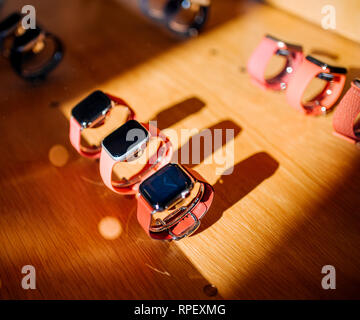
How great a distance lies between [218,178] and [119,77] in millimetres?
897

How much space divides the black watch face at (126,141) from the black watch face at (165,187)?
0.16 m

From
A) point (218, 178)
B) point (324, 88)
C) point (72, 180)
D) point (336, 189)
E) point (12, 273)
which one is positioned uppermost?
point (324, 88)

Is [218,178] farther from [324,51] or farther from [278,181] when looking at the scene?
[324,51]

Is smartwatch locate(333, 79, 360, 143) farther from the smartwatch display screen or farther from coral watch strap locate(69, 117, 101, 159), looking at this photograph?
the smartwatch display screen

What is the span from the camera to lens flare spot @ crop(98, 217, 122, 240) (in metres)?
1.36

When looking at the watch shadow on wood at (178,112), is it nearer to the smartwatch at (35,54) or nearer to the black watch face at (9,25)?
the smartwatch at (35,54)

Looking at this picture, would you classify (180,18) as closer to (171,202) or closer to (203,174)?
(203,174)

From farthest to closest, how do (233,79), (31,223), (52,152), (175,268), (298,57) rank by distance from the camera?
(233,79)
(298,57)
(52,152)
(31,223)
(175,268)

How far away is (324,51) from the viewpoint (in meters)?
1.96

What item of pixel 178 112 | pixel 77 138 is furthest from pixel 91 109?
pixel 178 112

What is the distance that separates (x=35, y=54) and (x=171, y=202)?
1524 millimetres

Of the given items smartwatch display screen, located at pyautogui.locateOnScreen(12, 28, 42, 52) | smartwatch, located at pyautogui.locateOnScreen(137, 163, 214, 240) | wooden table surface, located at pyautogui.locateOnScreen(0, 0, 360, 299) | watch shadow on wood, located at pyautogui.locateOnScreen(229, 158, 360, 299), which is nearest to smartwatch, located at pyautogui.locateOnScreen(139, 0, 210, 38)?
wooden table surface, located at pyautogui.locateOnScreen(0, 0, 360, 299)

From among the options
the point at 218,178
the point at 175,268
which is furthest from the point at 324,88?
the point at 175,268

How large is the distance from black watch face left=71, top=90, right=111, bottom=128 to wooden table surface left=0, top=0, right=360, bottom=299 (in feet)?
0.87
